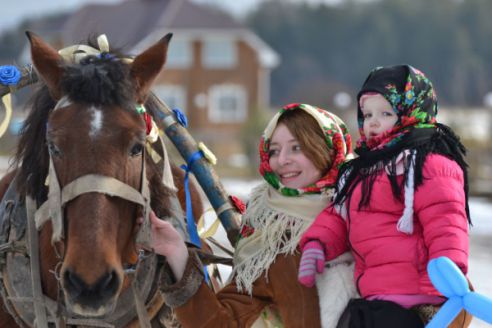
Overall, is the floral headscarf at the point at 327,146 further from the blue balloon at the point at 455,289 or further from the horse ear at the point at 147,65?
the blue balloon at the point at 455,289

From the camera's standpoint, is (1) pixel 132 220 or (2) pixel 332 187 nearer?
(1) pixel 132 220

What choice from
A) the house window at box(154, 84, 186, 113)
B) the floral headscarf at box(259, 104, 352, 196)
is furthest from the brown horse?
the house window at box(154, 84, 186, 113)

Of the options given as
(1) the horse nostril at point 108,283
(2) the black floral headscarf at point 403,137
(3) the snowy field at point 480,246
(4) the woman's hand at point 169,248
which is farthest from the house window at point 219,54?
(1) the horse nostril at point 108,283

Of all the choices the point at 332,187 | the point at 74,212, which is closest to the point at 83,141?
the point at 74,212

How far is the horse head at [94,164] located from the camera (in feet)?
7.62

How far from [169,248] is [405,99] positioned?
98 cm

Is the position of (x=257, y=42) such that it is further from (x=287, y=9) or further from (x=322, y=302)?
(x=287, y=9)

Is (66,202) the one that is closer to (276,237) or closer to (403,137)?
(276,237)

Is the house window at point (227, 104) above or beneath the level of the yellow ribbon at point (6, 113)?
beneath

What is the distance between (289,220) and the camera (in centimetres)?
278

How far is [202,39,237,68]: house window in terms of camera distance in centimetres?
3934

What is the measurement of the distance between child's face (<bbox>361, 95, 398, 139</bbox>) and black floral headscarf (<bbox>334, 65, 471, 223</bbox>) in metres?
0.02

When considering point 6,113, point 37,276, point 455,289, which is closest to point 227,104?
point 6,113

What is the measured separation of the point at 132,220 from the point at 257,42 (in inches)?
1447
